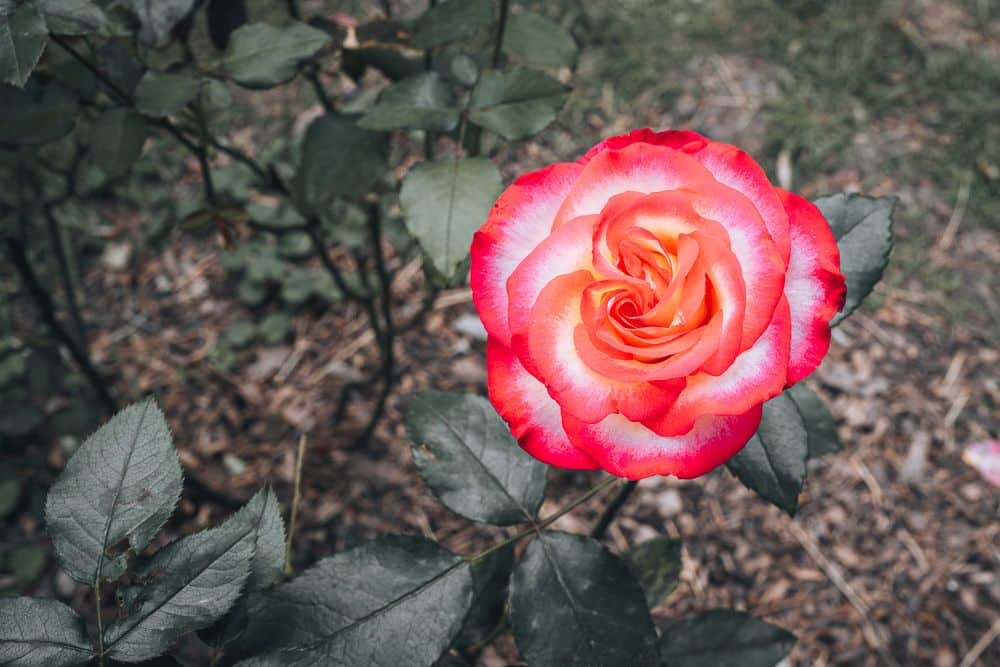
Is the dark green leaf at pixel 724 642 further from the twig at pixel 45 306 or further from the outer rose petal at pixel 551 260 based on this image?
the twig at pixel 45 306

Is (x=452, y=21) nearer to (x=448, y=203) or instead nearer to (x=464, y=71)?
(x=464, y=71)

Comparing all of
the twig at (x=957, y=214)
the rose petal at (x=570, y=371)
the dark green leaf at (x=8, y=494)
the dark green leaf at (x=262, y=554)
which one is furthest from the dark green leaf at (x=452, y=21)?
the twig at (x=957, y=214)

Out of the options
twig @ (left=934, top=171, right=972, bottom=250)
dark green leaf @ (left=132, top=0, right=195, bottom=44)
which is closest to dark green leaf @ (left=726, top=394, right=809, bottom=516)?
dark green leaf @ (left=132, top=0, right=195, bottom=44)

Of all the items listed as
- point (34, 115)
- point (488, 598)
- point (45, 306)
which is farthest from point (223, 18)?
point (488, 598)

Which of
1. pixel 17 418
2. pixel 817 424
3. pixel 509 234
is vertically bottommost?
pixel 17 418

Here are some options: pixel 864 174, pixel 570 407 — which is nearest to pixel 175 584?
pixel 570 407

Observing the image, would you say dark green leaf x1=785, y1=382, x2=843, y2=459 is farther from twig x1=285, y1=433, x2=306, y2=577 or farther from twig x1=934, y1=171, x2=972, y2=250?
twig x1=934, y1=171, x2=972, y2=250

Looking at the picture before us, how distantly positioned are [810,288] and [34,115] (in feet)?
3.05

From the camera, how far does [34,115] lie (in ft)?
3.04

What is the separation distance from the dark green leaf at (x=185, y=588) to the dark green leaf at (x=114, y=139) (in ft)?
1.82

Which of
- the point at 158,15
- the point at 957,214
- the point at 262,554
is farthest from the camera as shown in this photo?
the point at 957,214

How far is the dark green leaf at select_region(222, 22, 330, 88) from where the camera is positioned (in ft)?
3.12

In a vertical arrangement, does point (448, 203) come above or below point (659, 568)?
above

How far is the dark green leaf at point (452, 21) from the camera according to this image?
3.08 ft
